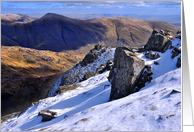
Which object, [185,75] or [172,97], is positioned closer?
[185,75]

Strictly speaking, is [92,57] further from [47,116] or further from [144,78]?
[144,78]

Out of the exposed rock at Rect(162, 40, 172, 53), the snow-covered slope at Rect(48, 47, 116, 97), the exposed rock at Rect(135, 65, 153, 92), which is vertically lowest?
the snow-covered slope at Rect(48, 47, 116, 97)

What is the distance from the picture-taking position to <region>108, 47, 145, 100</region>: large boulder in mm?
18188

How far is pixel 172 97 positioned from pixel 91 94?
16.4m

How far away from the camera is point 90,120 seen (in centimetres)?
1098

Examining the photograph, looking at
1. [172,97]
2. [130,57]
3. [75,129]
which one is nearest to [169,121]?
[172,97]

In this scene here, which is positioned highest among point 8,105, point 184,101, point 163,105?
point 184,101

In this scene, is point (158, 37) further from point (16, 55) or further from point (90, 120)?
point (16, 55)

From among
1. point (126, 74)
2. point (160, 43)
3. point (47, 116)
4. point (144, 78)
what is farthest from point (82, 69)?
point (144, 78)

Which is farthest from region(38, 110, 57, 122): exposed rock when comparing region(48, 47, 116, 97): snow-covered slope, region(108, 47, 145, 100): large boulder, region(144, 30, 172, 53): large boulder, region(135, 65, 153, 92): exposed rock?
region(48, 47, 116, 97): snow-covered slope

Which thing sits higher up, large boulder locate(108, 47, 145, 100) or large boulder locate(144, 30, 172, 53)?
large boulder locate(144, 30, 172, 53)

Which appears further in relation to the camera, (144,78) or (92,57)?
(92,57)

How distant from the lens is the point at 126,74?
18.7 metres

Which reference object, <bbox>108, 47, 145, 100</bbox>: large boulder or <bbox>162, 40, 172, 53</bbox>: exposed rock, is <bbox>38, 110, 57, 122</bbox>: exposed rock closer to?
<bbox>108, 47, 145, 100</bbox>: large boulder
